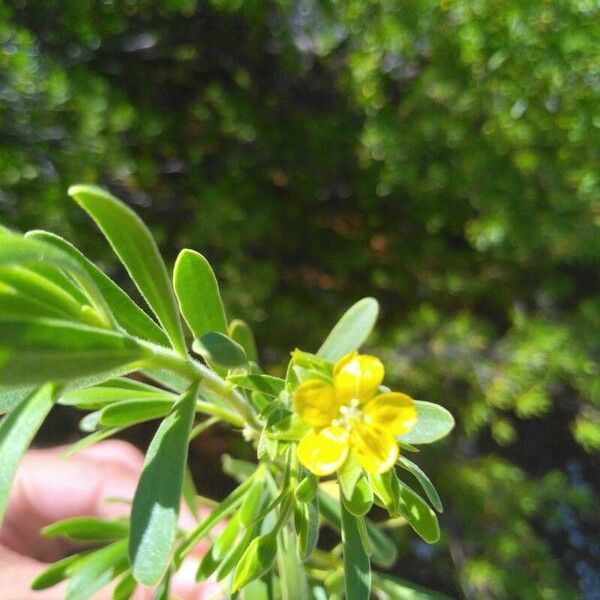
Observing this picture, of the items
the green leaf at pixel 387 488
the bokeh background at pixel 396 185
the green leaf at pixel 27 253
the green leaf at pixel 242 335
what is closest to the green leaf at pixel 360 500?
the green leaf at pixel 387 488

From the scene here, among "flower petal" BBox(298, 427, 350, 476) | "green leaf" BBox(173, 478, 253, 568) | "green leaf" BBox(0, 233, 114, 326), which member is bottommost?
"green leaf" BBox(173, 478, 253, 568)

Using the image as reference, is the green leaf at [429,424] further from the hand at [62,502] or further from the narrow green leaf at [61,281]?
the hand at [62,502]

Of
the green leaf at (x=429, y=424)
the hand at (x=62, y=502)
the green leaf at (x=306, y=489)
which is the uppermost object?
the green leaf at (x=306, y=489)

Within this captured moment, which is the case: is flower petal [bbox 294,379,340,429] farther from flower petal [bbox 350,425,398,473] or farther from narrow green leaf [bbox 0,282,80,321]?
narrow green leaf [bbox 0,282,80,321]

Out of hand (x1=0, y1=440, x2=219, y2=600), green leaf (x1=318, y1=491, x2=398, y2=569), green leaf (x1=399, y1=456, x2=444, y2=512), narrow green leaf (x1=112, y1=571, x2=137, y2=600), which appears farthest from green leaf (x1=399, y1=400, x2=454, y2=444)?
hand (x1=0, y1=440, x2=219, y2=600)

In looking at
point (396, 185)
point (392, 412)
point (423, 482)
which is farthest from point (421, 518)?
point (396, 185)

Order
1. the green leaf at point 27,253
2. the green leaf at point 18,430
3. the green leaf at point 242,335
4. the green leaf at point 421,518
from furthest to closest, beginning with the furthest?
the green leaf at point 242,335, the green leaf at point 421,518, the green leaf at point 18,430, the green leaf at point 27,253

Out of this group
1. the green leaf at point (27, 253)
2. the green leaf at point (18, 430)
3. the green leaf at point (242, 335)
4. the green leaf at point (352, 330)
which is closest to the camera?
the green leaf at point (27, 253)
